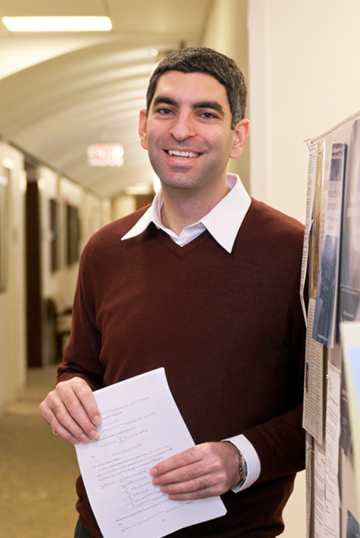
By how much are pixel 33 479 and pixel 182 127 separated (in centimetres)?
395

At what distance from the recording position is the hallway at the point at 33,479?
3.96 meters

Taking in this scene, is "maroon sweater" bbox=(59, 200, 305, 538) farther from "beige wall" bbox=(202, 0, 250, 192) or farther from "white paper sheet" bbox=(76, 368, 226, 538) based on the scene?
"beige wall" bbox=(202, 0, 250, 192)

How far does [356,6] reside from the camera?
213 cm

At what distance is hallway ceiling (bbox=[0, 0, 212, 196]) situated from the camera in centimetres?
446

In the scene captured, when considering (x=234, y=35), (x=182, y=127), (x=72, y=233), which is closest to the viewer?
(x=182, y=127)

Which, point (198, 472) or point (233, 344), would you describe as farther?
point (233, 344)

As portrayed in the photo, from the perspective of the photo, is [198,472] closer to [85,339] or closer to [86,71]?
[85,339]

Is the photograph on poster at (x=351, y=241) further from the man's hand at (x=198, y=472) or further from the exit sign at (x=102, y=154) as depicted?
the exit sign at (x=102, y=154)

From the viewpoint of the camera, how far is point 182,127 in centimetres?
157

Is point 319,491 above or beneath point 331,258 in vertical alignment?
beneath

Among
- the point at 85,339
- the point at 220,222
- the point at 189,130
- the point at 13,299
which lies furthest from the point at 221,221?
the point at 13,299

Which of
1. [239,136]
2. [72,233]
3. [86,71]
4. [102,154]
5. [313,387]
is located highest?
[86,71]

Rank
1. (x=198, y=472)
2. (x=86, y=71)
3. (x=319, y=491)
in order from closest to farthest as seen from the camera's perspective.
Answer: (x=319, y=491) < (x=198, y=472) < (x=86, y=71)

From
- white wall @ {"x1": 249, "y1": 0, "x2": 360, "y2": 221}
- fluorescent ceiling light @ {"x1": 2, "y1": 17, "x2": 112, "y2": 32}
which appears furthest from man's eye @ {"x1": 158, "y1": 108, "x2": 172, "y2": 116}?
fluorescent ceiling light @ {"x1": 2, "y1": 17, "x2": 112, "y2": 32}
